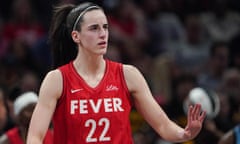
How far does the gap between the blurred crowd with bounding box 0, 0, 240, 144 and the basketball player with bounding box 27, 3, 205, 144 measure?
11.4ft

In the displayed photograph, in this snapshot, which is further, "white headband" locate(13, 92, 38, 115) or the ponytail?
"white headband" locate(13, 92, 38, 115)

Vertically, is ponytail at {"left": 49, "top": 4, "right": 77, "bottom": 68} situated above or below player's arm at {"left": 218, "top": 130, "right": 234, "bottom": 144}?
above

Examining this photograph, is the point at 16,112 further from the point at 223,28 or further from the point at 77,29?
the point at 223,28

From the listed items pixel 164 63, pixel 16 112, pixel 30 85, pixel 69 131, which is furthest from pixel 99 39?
pixel 164 63

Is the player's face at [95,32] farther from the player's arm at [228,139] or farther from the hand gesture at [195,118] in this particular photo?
the player's arm at [228,139]

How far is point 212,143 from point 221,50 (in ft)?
11.2

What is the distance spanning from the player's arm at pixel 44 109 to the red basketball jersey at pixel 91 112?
72mm

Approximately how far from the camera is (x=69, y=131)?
589cm

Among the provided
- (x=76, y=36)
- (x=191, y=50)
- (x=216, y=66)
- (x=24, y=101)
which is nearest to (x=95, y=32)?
(x=76, y=36)

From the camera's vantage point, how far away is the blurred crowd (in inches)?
417

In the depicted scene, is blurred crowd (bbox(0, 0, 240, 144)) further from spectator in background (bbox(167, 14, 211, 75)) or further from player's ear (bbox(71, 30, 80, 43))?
player's ear (bbox(71, 30, 80, 43))

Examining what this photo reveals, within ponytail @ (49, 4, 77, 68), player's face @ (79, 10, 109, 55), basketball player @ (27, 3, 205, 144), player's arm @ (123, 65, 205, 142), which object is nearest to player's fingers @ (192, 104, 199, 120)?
basketball player @ (27, 3, 205, 144)

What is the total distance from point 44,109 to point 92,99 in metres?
0.34

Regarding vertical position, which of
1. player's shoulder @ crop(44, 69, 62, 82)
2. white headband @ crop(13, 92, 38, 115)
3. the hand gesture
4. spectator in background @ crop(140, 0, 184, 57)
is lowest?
spectator in background @ crop(140, 0, 184, 57)
